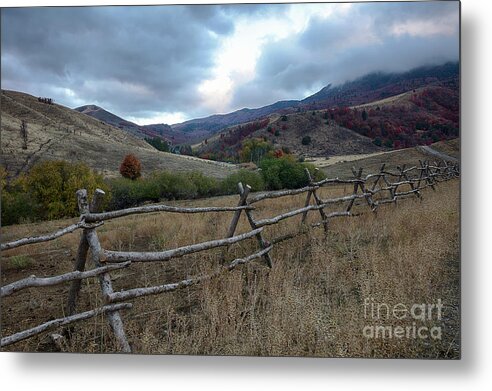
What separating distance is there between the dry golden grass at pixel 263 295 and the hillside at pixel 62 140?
524mm

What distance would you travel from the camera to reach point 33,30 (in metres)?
3.71

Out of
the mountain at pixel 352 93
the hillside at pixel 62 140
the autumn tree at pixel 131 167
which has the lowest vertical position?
the autumn tree at pixel 131 167

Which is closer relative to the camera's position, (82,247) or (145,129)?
(82,247)

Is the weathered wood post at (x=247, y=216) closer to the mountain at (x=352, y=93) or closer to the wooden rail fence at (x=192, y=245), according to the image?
the wooden rail fence at (x=192, y=245)

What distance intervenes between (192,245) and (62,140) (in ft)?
4.72

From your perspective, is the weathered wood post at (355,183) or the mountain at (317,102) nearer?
the mountain at (317,102)

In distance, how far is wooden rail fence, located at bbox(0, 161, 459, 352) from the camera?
2992mm

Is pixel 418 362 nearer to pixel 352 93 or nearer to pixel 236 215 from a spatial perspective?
pixel 236 215

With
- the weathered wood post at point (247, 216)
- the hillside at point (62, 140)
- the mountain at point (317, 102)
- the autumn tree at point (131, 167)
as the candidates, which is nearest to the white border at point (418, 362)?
the mountain at point (317, 102)

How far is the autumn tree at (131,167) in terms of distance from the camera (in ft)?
12.0

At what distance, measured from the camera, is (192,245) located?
3.48 m

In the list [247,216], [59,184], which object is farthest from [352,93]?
[59,184]

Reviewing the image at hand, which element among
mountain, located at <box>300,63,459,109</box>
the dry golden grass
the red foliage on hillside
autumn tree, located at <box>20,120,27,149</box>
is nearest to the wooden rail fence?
the dry golden grass

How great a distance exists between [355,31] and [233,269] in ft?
7.41
